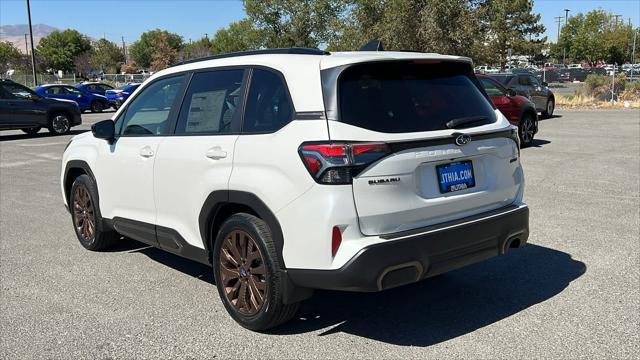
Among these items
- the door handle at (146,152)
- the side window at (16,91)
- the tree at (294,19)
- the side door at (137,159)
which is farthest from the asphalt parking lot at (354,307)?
the tree at (294,19)

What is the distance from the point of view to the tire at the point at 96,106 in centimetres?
3050

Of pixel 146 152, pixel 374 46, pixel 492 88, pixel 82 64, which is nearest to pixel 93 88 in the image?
pixel 492 88

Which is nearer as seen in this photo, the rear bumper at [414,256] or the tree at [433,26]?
the rear bumper at [414,256]

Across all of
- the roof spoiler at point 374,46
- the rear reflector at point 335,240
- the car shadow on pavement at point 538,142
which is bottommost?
the car shadow on pavement at point 538,142

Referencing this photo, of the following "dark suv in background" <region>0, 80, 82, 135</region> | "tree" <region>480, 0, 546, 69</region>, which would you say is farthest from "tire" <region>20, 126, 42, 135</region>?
"tree" <region>480, 0, 546, 69</region>

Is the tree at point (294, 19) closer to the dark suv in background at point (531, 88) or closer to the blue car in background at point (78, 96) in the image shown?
the blue car in background at point (78, 96)

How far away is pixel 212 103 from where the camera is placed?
443cm

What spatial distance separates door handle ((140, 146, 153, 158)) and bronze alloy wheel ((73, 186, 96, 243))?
4.31 feet

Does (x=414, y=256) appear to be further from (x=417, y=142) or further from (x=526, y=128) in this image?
(x=526, y=128)

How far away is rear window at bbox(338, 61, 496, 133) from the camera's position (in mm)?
3590

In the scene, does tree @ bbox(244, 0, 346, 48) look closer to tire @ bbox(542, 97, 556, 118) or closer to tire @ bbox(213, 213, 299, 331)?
tire @ bbox(542, 97, 556, 118)

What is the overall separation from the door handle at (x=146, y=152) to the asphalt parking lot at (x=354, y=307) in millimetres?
1114

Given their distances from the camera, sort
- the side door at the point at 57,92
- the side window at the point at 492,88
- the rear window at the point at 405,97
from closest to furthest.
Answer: the rear window at the point at 405,97 → the side window at the point at 492,88 → the side door at the point at 57,92

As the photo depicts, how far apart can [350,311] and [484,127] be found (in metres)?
1.65
